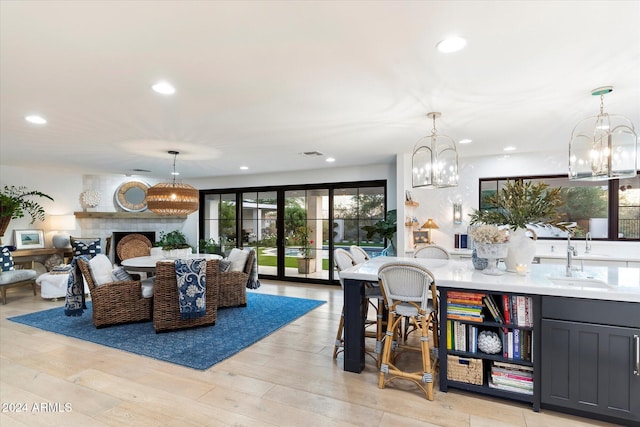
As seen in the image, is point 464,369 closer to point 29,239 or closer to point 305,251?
point 305,251

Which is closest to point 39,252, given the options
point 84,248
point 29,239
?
point 29,239

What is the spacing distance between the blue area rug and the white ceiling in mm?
2384

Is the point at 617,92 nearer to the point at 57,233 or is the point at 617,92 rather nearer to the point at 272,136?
the point at 272,136

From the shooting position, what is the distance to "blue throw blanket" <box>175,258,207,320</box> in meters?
3.95

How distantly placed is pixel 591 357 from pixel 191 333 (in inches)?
150

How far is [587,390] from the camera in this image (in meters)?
2.25

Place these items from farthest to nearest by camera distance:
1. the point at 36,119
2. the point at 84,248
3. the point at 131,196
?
the point at 131,196
the point at 84,248
the point at 36,119

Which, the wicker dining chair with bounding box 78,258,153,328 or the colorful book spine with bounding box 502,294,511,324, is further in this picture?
the wicker dining chair with bounding box 78,258,153,328

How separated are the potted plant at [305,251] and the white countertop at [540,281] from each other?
393cm

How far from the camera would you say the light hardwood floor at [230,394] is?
7.43ft

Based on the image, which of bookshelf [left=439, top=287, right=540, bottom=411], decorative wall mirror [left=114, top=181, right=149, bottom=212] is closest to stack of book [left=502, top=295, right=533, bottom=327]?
bookshelf [left=439, top=287, right=540, bottom=411]

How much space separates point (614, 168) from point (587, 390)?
163cm

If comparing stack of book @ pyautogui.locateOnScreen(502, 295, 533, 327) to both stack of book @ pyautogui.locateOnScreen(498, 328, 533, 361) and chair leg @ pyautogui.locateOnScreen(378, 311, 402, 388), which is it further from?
chair leg @ pyautogui.locateOnScreen(378, 311, 402, 388)

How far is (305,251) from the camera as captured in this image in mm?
7270
